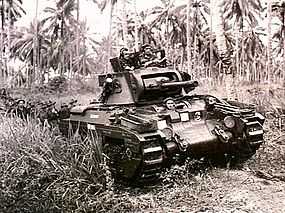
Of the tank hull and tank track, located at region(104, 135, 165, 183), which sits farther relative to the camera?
the tank hull

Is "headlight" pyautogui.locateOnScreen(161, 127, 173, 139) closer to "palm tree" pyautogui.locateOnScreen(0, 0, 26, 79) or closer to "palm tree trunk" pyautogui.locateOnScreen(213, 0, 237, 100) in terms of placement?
"palm tree trunk" pyautogui.locateOnScreen(213, 0, 237, 100)

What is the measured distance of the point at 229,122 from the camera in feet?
28.3

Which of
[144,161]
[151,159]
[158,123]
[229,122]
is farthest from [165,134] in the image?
[229,122]

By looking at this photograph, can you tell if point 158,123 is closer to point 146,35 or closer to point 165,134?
point 165,134

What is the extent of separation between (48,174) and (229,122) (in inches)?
126

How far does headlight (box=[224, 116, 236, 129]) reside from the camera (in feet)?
28.1

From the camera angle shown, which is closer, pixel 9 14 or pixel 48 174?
pixel 48 174

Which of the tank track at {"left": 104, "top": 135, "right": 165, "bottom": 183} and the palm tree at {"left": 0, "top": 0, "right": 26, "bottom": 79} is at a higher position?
the palm tree at {"left": 0, "top": 0, "right": 26, "bottom": 79}

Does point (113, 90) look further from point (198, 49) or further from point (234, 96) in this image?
point (198, 49)

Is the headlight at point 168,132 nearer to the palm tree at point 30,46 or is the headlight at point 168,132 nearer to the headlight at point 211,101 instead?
the headlight at point 211,101

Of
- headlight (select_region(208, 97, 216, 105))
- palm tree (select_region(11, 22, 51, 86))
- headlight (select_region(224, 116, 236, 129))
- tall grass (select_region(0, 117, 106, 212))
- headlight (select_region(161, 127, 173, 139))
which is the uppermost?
palm tree (select_region(11, 22, 51, 86))

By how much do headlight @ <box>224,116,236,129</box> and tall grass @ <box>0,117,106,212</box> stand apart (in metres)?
2.28

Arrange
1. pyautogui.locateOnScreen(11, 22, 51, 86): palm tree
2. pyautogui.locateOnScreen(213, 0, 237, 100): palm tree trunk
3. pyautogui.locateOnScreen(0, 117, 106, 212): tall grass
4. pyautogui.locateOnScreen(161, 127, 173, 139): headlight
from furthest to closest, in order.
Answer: pyautogui.locateOnScreen(11, 22, 51, 86): palm tree → pyautogui.locateOnScreen(213, 0, 237, 100): palm tree trunk → pyautogui.locateOnScreen(161, 127, 173, 139): headlight → pyautogui.locateOnScreen(0, 117, 106, 212): tall grass

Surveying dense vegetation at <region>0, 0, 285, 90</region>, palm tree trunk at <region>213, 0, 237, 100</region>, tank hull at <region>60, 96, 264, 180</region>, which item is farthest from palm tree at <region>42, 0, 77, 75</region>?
tank hull at <region>60, 96, 264, 180</region>
